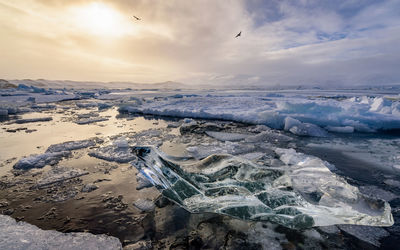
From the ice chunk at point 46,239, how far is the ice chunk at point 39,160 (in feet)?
5.24

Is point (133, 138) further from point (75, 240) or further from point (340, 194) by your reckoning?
point (340, 194)

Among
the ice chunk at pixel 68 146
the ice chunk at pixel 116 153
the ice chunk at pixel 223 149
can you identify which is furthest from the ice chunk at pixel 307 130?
the ice chunk at pixel 68 146

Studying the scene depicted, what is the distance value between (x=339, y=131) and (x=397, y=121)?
1740 millimetres

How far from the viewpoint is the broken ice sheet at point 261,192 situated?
1606 mm

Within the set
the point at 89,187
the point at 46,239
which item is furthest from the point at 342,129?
the point at 46,239

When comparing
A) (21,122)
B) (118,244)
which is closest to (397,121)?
(118,244)

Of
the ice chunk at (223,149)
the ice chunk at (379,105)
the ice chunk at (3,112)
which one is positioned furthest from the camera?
the ice chunk at (3,112)

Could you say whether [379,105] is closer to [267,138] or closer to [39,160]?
[267,138]

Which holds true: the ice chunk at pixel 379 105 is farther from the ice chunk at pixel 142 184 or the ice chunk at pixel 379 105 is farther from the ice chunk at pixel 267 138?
A: the ice chunk at pixel 142 184

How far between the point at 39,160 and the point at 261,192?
3.55 metres

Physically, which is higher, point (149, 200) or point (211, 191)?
point (211, 191)

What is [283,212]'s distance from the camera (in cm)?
167

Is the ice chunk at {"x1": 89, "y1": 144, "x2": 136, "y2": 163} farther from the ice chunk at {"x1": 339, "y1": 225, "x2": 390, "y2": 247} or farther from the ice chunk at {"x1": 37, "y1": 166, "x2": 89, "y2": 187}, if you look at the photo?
the ice chunk at {"x1": 339, "y1": 225, "x2": 390, "y2": 247}

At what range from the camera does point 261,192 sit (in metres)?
1.81
